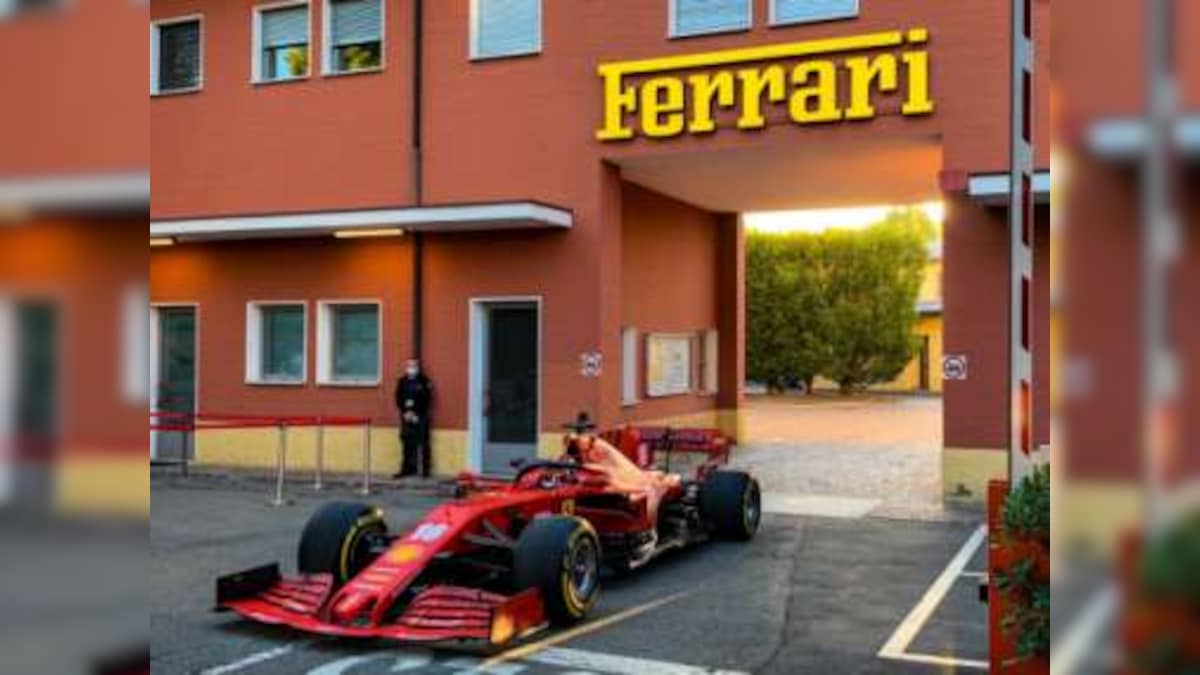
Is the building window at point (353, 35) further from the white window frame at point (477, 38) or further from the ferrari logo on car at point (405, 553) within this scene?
the ferrari logo on car at point (405, 553)

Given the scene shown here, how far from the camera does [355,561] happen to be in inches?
317

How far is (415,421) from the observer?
51.1 ft

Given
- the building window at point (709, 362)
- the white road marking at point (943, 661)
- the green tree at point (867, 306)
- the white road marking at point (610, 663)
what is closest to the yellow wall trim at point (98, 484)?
the white road marking at point (610, 663)

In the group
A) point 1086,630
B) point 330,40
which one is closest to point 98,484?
point 1086,630

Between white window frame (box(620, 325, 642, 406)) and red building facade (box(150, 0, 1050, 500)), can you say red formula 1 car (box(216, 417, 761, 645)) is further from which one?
white window frame (box(620, 325, 642, 406))

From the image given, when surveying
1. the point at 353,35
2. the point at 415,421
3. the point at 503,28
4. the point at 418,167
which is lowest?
the point at 415,421

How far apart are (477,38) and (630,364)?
16.3ft

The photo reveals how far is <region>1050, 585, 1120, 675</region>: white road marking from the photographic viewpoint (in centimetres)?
74

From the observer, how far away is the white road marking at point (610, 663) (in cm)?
647

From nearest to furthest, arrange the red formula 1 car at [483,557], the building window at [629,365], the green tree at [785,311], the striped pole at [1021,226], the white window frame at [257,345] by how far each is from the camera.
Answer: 1. the striped pole at [1021,226]
2. the red formula 1 car at [483,557]
3. the building window at [629,365]
4. the white window frame at [257,345]
5. the green tree at [785,311]

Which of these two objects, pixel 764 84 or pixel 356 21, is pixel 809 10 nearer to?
pixel 764 84

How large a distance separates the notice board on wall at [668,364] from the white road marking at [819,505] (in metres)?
4.06

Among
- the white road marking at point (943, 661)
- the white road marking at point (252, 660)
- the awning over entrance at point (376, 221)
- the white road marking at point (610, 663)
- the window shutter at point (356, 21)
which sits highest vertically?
the window shutter at point (356, 21)

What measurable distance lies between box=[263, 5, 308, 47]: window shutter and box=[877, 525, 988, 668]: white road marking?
11.6 metres
